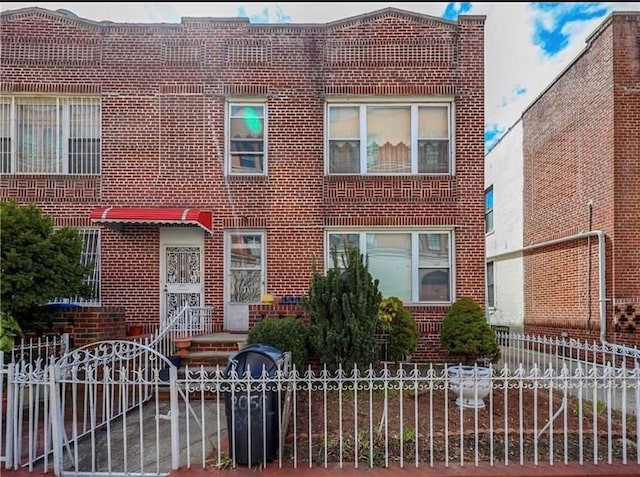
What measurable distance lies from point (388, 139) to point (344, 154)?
1.08 m

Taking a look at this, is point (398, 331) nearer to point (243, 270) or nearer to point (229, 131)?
point (243, 270)

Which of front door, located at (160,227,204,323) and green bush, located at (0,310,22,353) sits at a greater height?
front door, located at (160,227,204,323)

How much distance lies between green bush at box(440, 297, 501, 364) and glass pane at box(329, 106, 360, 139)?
14.7 ft

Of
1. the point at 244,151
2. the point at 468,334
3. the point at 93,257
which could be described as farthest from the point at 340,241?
the point at 93,257

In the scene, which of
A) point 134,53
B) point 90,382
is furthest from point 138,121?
point 90,382

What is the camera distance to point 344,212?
9453 millimetres

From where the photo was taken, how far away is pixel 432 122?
9680 millimetres

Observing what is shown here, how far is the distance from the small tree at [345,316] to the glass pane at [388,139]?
391 cm

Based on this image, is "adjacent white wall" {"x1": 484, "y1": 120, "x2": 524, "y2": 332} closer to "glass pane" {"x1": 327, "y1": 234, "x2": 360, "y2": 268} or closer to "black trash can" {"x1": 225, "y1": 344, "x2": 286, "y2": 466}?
"glass pane" {"x1": 327, "y1": 234, "x2": 360, "y2": 268}

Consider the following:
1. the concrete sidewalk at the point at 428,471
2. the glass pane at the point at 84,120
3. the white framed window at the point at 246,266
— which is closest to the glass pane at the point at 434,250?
the white framed window at the point at 246,266

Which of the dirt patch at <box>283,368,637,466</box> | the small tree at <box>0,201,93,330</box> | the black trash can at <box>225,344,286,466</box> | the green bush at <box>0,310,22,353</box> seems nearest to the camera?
the black trash can at <box>225,344,286,466</box>

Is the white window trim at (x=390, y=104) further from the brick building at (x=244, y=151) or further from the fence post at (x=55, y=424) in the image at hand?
the fence post at (x=55, y=424)

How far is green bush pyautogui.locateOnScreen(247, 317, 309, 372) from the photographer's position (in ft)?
21.2

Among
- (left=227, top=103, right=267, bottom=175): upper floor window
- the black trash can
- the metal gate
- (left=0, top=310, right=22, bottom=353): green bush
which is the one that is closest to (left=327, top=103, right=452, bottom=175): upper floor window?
(left=227, top=103, right=267, bottom=175): upper floor window
